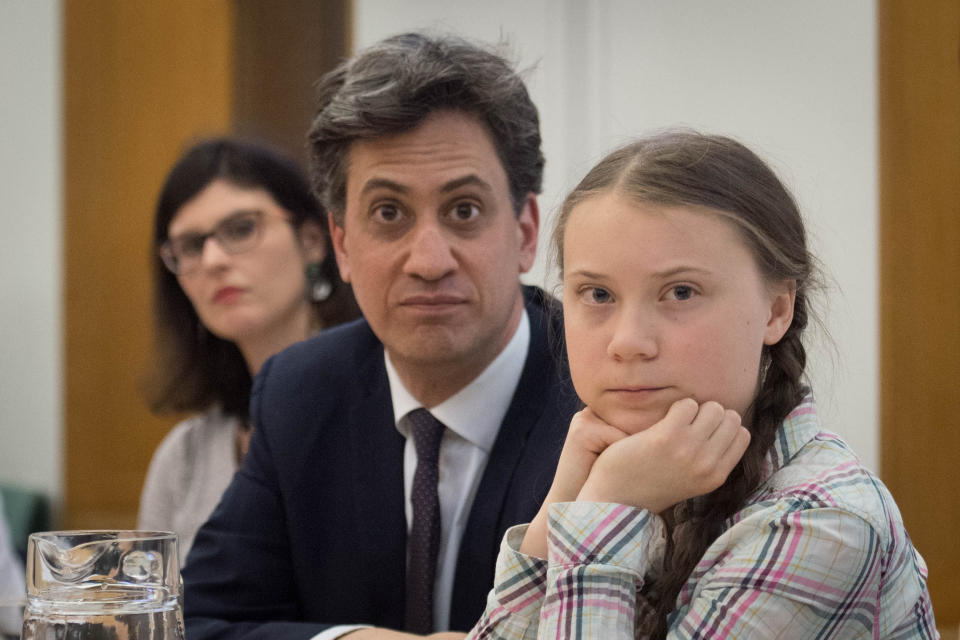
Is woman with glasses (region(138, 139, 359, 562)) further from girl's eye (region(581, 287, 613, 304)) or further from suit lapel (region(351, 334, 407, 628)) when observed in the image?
girl's eye (region(581, 287, 613, 304))

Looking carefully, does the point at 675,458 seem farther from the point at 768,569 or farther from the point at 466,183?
the point at 466,183

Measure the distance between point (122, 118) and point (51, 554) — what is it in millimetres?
3945

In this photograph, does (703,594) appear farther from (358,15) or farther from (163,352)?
(358,15)

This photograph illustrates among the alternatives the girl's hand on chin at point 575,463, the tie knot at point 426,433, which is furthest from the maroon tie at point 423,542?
the girl's hand on chin at point 575,463

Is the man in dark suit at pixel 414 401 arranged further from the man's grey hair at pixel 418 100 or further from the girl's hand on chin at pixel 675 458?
the girl's hand on chin at pixel 675 458

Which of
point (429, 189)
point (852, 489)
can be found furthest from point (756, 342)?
point (429, 189)

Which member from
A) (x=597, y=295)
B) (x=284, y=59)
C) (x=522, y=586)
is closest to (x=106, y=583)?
(x=522, y=586)

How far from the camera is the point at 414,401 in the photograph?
1.84 metres

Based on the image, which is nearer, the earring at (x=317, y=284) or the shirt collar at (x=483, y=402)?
the shirt collar at (x=483, y=402)

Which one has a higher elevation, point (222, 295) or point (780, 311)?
point (780, 311)

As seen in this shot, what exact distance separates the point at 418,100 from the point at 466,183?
15cm

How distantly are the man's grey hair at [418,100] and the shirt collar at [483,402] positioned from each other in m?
0.25

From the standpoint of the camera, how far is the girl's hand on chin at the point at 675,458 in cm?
108

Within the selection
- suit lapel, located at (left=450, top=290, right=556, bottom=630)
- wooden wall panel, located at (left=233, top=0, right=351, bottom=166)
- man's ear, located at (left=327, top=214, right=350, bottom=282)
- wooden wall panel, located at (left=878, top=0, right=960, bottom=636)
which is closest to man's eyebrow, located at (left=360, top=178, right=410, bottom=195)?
man's ear, located at (left=327, top=214, right=350, bottom=282)
